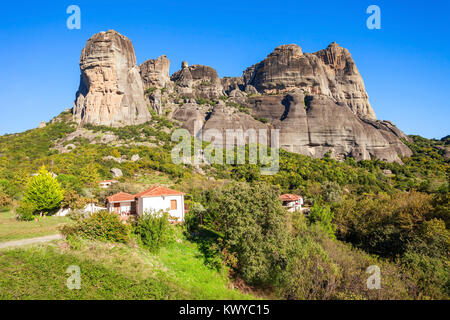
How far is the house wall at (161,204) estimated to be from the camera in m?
18.9

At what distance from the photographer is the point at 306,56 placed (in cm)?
7912

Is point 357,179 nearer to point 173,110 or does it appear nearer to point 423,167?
point 423,167

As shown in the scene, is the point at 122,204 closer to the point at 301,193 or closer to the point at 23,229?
the point at 23,229

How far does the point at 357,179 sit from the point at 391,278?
39691 millimetres

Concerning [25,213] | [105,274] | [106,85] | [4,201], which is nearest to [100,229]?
[105,274]

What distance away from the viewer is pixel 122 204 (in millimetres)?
22344

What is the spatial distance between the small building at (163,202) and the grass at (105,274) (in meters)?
6.02

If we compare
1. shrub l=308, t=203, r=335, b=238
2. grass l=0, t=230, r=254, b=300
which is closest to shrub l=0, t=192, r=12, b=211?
grass l=0, t=230, r=254, b=300

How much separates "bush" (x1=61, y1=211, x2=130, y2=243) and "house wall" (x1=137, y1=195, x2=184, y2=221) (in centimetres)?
554

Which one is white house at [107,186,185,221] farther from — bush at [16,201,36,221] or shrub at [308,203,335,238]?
shrub at [308,203,335,238]

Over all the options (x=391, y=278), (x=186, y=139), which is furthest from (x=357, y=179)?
(x=391, y=278)

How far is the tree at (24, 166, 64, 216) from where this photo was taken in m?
19.3

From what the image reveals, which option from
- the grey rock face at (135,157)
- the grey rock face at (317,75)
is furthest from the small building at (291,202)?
the grey rock face at (317,75)

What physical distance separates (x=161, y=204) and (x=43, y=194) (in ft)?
29.9
